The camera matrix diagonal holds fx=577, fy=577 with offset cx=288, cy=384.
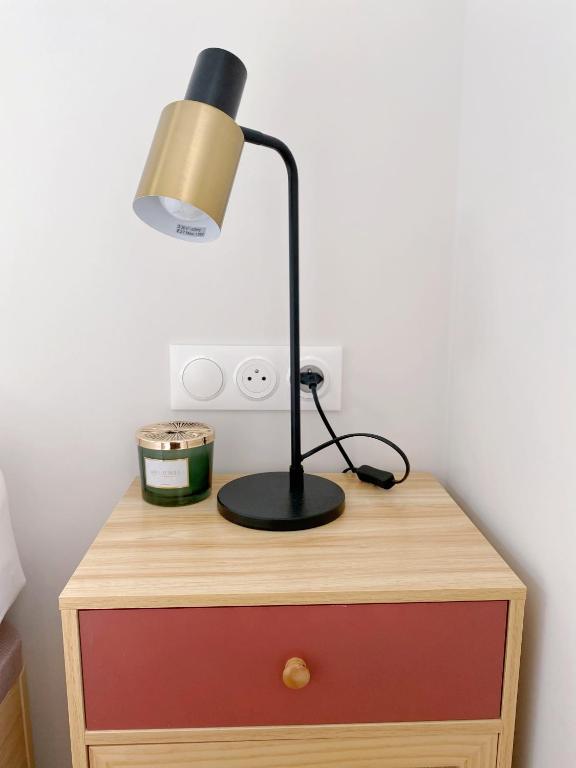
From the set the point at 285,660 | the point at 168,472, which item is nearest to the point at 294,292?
the point at 168,472

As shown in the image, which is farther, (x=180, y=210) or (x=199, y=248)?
(x=199, y=248)

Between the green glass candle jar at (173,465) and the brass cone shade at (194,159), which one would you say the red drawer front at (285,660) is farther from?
the brass cone shade at (194,159)

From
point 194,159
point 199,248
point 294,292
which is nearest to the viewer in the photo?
point 194,159

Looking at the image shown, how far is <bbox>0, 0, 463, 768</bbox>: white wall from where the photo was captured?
835mm

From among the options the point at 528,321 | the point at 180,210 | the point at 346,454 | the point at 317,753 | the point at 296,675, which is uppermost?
the point at 180,210

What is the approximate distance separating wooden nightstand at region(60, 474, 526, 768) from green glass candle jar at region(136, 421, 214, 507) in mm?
166

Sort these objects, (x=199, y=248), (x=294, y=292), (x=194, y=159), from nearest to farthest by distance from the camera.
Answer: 1. (x=194, y=159)
2. (x=294, y=292)
3. (x=199, y=248)

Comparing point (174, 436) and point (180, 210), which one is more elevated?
point (180, 210)

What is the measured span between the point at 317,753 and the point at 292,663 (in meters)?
0.12

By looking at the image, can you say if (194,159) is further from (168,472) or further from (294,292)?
(168,472)

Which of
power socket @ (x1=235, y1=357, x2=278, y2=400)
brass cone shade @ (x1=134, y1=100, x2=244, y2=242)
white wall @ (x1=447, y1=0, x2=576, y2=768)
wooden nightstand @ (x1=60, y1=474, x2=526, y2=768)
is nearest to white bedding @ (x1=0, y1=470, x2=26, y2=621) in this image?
wooden nightstand @ (x1=60, y1=474, x2=526, y2=768)

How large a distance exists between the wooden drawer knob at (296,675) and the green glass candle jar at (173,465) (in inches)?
11.1

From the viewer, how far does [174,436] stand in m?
0.79

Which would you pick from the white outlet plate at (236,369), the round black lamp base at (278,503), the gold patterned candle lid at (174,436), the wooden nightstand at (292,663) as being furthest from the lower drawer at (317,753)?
the white outlet plate at (236,369)
